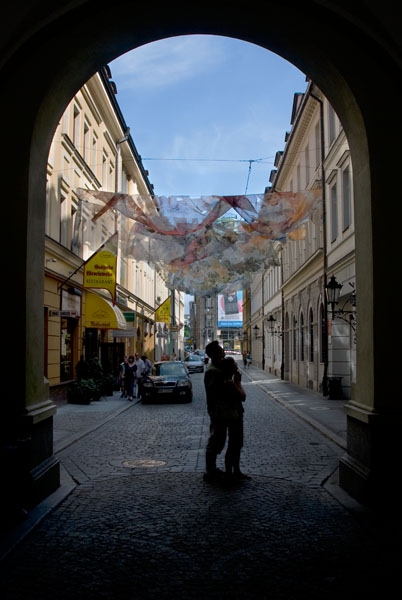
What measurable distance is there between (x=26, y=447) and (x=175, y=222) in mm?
7095

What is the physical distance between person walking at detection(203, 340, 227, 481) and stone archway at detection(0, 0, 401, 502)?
5.59 feet

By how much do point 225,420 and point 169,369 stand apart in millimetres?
14512

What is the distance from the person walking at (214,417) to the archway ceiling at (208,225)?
4.60 meters

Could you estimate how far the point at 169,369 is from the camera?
22312mm

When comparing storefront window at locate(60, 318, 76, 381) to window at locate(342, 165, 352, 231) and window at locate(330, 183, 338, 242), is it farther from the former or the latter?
window at locate(342, 165, 352, 231)

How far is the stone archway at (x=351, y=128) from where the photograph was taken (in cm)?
638

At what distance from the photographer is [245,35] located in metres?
7.49

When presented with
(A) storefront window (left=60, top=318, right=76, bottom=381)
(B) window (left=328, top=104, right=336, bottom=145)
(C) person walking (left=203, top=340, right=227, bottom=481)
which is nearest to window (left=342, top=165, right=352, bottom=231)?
(B) window (left=328, top=104, right=336, bottom=145)

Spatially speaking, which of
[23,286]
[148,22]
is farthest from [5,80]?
[23,286]

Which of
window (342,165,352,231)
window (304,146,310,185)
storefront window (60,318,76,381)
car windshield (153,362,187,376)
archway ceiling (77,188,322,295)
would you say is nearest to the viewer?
archway ceiling (77,188,322,295)

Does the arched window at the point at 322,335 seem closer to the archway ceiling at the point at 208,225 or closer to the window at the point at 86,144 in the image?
the archway ceiling at the point at 208,225

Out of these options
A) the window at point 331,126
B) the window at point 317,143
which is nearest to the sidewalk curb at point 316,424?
the window at point 331,126

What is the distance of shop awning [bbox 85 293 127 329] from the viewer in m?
24.1

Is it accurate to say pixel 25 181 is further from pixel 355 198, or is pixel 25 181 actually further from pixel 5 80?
pixel 355 198
